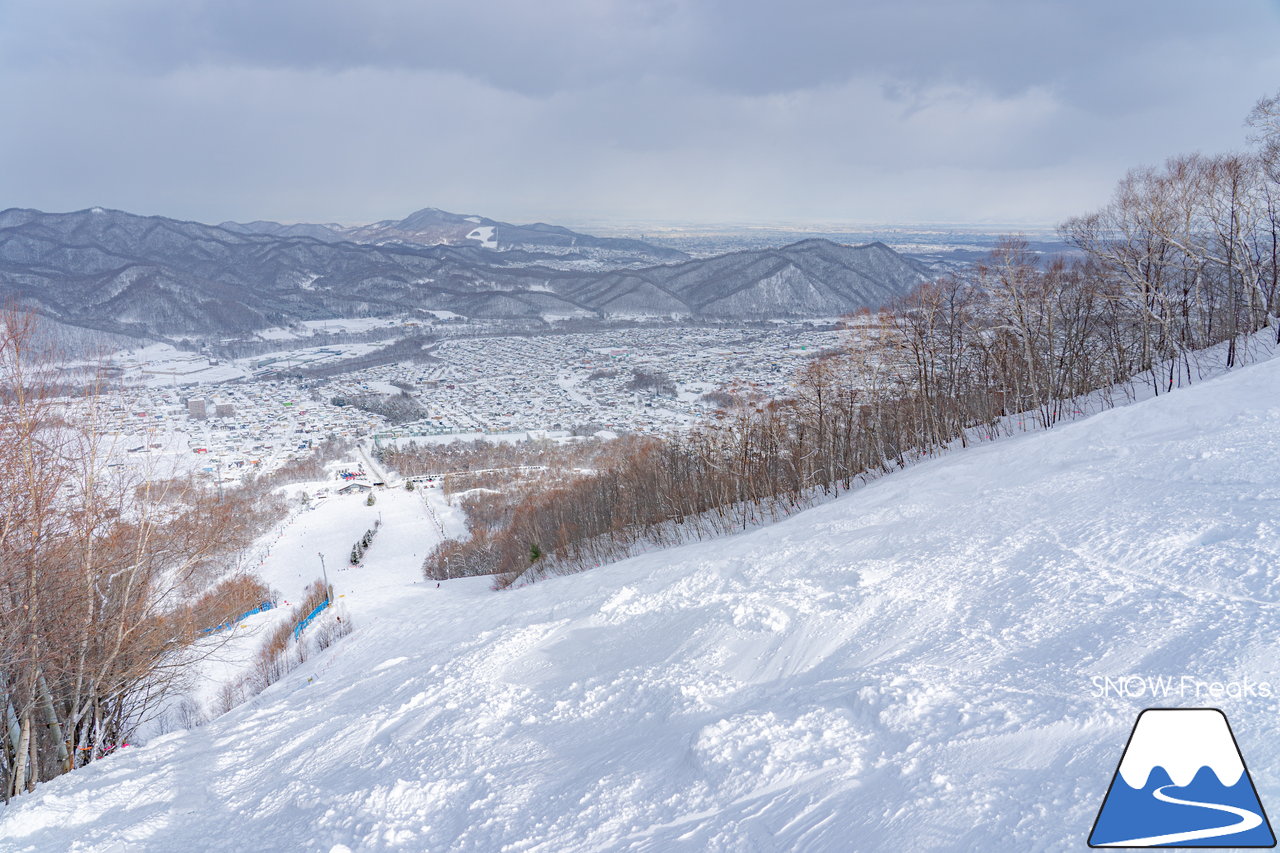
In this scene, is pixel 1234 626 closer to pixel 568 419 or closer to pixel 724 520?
pixel 724 520

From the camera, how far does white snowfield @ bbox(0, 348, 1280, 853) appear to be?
9.93 ft

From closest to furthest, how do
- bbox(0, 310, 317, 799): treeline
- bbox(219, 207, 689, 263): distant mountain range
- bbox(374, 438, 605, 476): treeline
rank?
bbox(0, 310, 317, 799): treeline, bbox(374, 438, 605, 476): treeline, bbox(219, 207, 689, 263): distant mountain range

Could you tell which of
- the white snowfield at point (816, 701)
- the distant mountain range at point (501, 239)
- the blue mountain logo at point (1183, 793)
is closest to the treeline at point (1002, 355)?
the white snowfield at point (816, 701)

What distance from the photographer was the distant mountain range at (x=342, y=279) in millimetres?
92562

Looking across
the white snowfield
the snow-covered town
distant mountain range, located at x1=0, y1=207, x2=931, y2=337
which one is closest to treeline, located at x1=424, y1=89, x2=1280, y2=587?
the white snowfield

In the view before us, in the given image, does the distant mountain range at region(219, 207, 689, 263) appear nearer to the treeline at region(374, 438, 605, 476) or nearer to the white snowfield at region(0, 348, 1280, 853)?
the treeline at region(374, 438, 605, 476)

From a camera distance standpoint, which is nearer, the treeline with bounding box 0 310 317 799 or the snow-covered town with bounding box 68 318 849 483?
the treeline with bounding box 0 310 317 799

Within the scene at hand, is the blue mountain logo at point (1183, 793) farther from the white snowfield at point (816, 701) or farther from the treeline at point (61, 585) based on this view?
the treeline at point (61, 585)

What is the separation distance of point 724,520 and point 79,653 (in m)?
11.9

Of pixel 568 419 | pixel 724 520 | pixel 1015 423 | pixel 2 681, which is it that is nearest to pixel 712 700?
pixel 2 681

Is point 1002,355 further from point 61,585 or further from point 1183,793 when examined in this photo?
point 61,585

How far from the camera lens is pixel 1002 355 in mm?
16766

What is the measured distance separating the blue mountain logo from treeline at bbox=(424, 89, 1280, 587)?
12.0 meters

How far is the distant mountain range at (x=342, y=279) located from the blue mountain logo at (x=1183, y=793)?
73.8 metres
